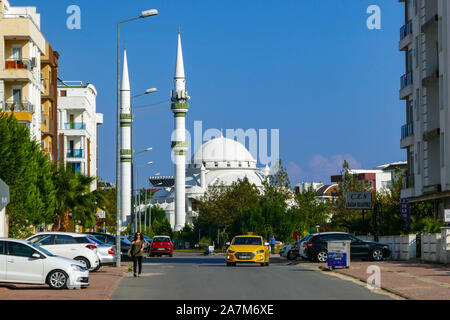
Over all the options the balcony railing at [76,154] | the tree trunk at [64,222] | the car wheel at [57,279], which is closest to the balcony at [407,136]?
the tree trunk at [64,222]

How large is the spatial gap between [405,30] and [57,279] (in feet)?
124

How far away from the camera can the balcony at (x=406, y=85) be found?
180ft

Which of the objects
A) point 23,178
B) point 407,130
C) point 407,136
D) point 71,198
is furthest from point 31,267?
point 407,130

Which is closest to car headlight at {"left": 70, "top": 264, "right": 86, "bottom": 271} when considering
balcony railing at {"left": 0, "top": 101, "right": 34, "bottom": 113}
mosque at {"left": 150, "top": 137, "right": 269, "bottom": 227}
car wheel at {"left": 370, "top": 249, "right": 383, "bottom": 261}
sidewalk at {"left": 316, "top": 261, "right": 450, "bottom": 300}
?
sidewalk at {"left": 316, "top": 261, "right": 450, "bottom": 300}

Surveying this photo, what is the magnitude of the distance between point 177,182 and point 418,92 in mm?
95187

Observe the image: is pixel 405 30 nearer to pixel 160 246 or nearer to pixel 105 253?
pixel 160 246

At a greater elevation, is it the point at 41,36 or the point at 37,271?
the point at 41,36

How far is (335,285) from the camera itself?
993 inches

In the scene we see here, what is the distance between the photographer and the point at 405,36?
56.0 m

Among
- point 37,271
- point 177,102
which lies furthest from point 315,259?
point 177,102

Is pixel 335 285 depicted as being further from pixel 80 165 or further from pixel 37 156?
pixel 80 165

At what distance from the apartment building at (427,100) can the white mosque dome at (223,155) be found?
407 ft

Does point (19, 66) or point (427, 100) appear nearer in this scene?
point (427, 100)

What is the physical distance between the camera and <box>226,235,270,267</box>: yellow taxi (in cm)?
3966
